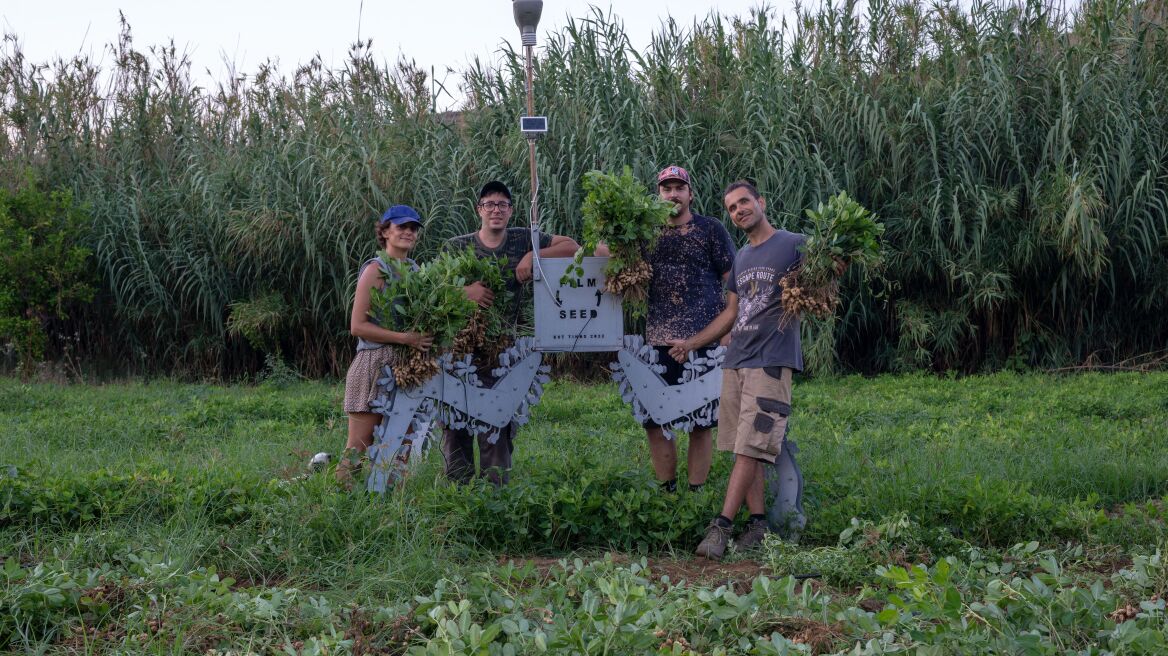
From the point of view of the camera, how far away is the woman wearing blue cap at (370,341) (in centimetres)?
486

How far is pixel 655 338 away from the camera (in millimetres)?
5195

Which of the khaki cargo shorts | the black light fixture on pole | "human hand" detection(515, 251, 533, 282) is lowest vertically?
the khaki cargo shorts

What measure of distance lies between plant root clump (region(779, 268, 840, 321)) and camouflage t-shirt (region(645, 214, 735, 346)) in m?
0.66

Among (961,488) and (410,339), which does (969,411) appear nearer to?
(961,488)

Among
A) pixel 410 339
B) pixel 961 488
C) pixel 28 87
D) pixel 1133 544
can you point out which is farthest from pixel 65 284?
pixel 1133 544

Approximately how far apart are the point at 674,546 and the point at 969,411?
4.05 metres

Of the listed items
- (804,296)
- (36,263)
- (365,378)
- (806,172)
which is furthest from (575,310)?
(36,263)

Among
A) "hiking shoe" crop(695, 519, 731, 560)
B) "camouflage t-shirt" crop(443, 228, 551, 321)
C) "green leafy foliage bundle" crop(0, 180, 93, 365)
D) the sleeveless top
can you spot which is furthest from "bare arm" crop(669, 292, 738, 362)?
"green leafy foliage bundle" crop(0, 180, 93, 365)

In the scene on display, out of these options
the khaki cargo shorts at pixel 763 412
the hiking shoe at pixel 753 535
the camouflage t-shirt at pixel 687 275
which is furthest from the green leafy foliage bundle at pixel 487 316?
the hiking shoe at pixel 753 535

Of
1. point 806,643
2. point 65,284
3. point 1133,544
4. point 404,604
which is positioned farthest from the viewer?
point 65,284

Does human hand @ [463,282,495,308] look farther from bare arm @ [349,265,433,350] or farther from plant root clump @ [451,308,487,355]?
bare arm @ [349,265,433,350]

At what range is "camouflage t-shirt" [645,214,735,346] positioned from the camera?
5.13 m

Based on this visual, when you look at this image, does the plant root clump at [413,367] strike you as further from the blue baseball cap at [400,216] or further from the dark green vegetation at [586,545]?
the blue baseball cap at [400,216]

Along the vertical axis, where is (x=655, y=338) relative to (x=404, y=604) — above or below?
above
